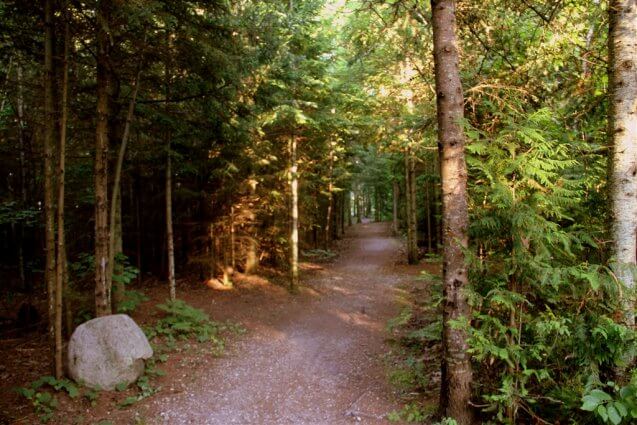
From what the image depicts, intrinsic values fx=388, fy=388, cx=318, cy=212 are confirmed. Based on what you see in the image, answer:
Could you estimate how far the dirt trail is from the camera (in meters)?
5.64

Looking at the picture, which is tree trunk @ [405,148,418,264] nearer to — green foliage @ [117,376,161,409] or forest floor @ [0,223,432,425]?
forest floor @ [0,223,432,425]

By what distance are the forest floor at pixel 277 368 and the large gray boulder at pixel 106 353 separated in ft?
1.05

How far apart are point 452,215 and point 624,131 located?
200 cm

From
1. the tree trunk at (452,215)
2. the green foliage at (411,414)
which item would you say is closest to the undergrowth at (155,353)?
the green foliage at (411,414)

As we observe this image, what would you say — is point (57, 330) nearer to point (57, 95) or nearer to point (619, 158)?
point (57, 95)

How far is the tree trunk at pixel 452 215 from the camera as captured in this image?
14.6 feet

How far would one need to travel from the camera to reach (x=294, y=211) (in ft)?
45.3

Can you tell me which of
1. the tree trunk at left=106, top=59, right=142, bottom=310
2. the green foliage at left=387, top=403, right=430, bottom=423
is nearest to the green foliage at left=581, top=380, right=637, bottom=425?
the green foliage at left=387, top=403, right=430, bottom=423

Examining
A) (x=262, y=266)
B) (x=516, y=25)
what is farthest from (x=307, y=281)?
(x=516, y=25)

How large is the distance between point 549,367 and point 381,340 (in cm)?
492

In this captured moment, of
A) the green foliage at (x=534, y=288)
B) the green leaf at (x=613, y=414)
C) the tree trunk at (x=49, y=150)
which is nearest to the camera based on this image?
the green leaf at (x=613, y=414)

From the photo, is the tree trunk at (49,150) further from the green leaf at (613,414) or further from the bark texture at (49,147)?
the green leaf at (613,414)

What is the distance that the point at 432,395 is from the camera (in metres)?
5.38

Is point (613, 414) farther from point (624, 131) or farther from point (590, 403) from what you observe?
point (624, 131)
